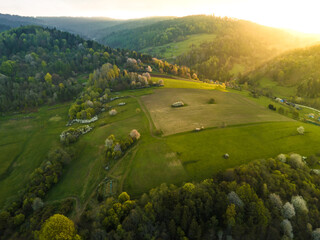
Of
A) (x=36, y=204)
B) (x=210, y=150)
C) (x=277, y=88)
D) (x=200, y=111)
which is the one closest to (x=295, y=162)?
(x=210, y=150)

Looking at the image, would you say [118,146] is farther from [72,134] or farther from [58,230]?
[58,230]

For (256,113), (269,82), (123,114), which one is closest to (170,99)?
(123,114)

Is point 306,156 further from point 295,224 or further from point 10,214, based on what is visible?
point 10,214

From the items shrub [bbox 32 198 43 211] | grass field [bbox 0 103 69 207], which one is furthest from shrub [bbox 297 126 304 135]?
grass field [bbox 0 103 69 207]

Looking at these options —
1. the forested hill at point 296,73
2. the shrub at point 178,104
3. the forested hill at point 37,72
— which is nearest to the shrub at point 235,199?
the shrub at point 178,104

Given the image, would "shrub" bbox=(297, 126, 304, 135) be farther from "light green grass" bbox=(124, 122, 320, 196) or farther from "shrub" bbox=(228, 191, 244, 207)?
"shrub" bbox=(228, 191, 244, 207)
